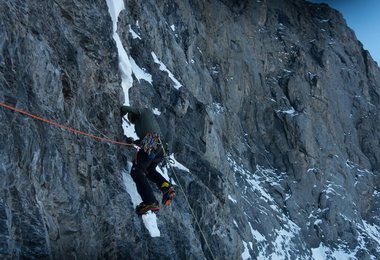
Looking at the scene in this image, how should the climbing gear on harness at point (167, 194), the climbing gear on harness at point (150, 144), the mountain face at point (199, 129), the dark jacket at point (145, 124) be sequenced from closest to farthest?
the mountain face at point (199, 129) < the climbing gear on harness at point (167, 194) < the climbing gear on harness at point (150, 144) < the dark jacket at point (145, 124)

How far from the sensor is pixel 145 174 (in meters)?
8.89

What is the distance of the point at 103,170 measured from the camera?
27.9ft

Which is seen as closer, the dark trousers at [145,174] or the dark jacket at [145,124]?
the dark trousers at [145,174]

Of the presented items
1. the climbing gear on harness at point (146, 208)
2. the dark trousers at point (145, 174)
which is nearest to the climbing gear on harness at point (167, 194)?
the dark trousers at point (145, 174)

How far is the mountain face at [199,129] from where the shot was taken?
671cm

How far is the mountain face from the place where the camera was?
6715 mm

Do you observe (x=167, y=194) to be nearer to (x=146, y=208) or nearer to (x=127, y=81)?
(x=146, y=208)

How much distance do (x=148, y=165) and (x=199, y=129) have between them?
1189 centimetres

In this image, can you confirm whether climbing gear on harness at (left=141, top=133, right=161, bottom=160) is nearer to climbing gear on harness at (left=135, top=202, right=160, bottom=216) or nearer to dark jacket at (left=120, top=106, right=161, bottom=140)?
dark jacket at (left=120, top=106, right=161, bottom=140)

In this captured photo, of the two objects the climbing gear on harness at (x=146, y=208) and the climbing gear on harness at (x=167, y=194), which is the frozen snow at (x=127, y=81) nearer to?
the climbing gear on harness at (x=146, y=208)

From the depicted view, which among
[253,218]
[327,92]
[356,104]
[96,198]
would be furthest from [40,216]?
[356,104]

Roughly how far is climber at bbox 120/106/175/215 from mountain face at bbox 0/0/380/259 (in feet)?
1.29

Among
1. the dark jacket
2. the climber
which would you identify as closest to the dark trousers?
the climber

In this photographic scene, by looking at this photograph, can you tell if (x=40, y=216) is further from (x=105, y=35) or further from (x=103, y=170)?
(x=105, y=35)
